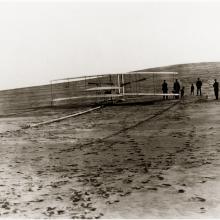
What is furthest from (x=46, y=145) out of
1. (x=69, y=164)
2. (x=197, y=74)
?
(x=197, y=74)

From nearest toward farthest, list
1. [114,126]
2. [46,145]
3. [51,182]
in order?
[51,182] → [46,145] → [114,126]

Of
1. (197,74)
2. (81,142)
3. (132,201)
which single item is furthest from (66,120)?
(197,74)

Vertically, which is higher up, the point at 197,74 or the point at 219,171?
the point at 197,74

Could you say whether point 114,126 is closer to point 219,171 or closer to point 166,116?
point 166,116

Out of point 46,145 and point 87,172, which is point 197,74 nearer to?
point 46,145

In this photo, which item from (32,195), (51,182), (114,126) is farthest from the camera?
(114,126)

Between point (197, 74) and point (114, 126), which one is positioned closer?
point (114, 126)
